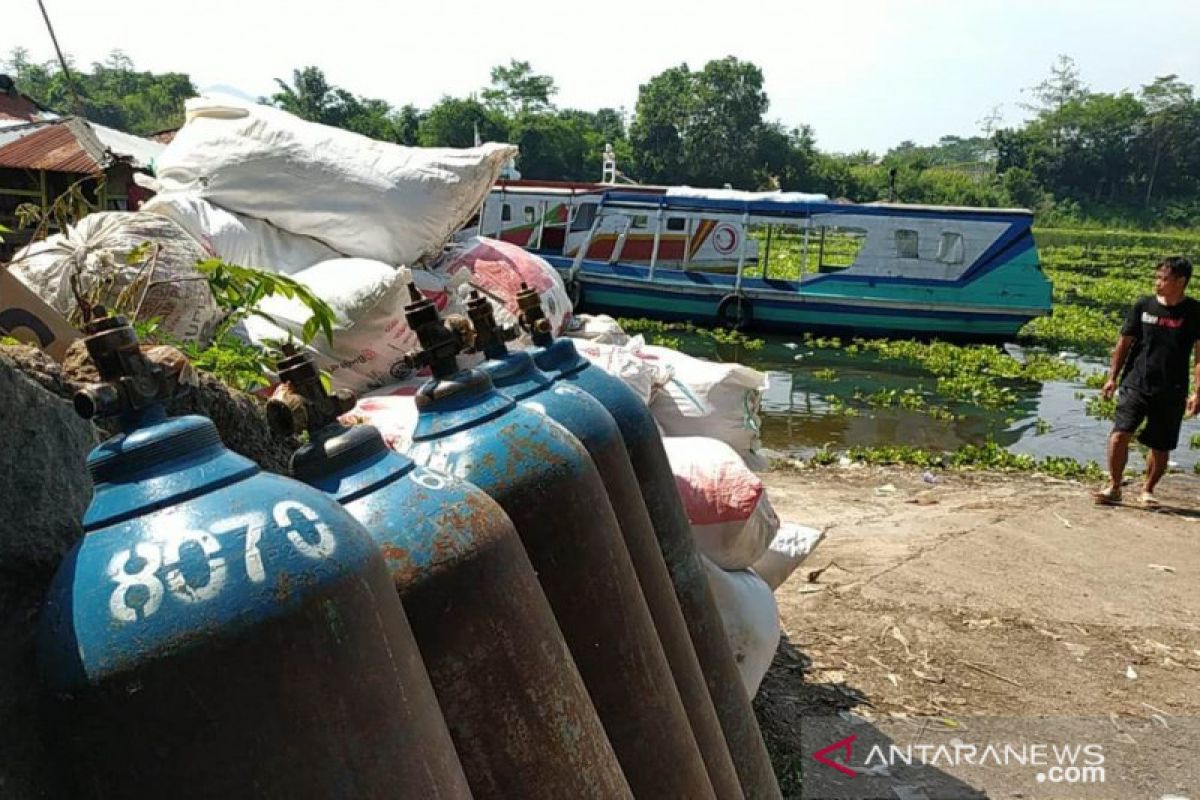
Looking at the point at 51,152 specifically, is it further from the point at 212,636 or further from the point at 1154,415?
the point at 212,636

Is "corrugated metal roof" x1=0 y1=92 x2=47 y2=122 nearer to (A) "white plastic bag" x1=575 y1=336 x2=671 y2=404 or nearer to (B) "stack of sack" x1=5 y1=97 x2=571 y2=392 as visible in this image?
(B) "stack of sack" x1=5 y1=97 x2=571 y2=392

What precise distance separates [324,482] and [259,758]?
41 centimetres

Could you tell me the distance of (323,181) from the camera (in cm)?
379

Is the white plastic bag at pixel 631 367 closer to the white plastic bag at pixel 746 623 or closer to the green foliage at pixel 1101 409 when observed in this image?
the white plastic bag at pixel 746 623

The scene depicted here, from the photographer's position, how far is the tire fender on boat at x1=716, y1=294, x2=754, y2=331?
51.3 feet

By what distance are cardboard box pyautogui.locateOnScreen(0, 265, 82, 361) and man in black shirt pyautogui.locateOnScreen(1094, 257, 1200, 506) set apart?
20.3 feet

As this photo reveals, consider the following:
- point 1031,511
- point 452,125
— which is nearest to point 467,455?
Answer: point 1031,511

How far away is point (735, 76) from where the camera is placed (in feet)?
178

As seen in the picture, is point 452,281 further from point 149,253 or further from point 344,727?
point 344,727

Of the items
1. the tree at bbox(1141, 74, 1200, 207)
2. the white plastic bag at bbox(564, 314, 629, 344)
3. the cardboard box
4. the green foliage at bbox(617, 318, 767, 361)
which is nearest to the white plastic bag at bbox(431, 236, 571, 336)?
the white plastic bag at bbox(564, 314, 629, 344)

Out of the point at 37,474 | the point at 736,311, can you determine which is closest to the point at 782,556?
the point at 37,474

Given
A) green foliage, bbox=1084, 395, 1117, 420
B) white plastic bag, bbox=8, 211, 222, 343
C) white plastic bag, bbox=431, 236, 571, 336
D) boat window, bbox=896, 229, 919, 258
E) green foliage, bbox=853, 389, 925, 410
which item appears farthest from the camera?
boat window, bbox=896, 229, 919, 258

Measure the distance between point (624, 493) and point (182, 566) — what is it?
3.37ft

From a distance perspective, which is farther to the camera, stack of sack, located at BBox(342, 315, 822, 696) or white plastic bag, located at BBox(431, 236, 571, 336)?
white plastic bag, located at BBox(431, 236, 571, 336)
